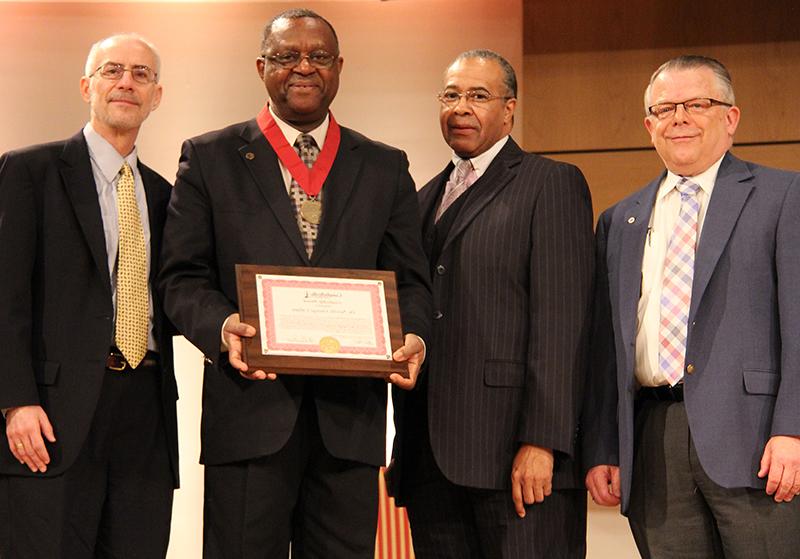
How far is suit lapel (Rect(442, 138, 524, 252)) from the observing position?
9.37ft

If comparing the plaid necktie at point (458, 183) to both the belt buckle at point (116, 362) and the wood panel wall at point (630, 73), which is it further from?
the wood panel wall at point (630, 73)

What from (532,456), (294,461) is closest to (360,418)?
(294,461)

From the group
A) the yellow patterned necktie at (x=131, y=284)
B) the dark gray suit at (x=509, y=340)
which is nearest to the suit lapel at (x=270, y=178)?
the yellow patterned necktie at (x=131, y=284)

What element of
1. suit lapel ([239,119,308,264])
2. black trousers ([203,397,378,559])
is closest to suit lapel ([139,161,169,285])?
suit lapel ([239,119,308,264])

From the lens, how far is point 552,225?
9.16 feet

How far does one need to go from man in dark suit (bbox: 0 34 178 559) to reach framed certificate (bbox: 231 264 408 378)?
0.53 meters

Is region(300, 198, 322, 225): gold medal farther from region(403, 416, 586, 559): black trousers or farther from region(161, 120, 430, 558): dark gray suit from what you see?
region(403, 416, 586, 559): black trousers

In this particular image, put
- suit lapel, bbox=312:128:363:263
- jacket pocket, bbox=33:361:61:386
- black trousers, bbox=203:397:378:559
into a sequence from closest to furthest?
1. black trousers, bbox=203:397:378:559
2. suit lapel, bbox=312:128:363:263
3. jacket pocket, bbox=33:361:61:386

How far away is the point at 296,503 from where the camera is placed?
2.46 meters

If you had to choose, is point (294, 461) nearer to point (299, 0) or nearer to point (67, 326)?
point (67, 326)

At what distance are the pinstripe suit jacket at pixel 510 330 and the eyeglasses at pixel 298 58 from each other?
0.60m

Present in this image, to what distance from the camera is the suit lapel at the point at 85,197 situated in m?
2.64

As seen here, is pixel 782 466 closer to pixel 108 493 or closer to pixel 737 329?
pixel 737 329

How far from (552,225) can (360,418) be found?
2.53 ft
